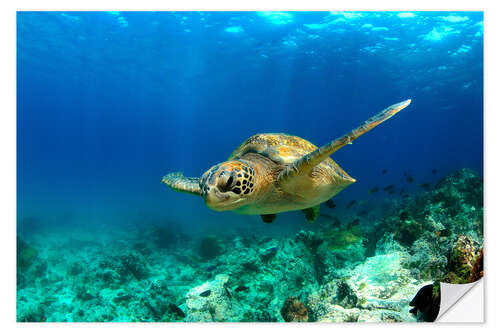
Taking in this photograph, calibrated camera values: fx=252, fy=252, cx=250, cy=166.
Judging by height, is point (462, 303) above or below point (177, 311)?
above

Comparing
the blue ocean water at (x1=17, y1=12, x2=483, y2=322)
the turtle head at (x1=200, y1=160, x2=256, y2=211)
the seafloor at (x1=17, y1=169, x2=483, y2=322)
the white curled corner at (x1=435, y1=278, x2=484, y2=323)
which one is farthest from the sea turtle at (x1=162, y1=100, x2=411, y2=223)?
the blue ocean water at (x1=17, y1=12, x2=483, y2=322)

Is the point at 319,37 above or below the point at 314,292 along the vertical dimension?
above

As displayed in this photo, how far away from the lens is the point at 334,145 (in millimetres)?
1597

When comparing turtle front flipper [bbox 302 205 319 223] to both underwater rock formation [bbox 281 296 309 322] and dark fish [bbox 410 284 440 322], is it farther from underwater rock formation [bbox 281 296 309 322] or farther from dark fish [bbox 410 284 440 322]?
dark fish [bbox 410 284 440 322]

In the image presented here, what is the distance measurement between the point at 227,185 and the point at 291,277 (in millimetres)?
2661

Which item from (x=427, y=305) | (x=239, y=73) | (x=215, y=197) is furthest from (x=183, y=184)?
(x=239, y=73)

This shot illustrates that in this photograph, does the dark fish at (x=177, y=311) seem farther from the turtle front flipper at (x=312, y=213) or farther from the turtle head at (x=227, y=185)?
the turtle front flipper at (x=312, y=213)

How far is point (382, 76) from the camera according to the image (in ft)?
49.3

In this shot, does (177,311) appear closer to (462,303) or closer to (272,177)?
(272,177)

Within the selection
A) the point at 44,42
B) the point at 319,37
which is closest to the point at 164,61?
the point at 44,42

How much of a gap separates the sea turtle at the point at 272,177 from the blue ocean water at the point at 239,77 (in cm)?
204

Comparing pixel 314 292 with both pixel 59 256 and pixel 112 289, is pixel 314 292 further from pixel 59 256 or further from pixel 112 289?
pixel 59 256

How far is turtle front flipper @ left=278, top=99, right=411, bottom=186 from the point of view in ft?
5.08
